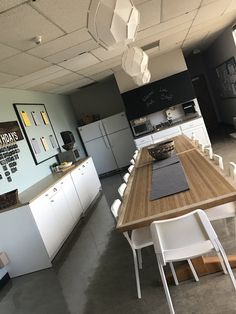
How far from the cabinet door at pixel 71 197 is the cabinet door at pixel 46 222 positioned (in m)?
0.73

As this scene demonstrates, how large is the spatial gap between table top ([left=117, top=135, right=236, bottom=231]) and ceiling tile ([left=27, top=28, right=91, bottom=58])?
2034 mm

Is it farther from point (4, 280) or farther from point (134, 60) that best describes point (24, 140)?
point (134, 60)

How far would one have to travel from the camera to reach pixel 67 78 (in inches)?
263

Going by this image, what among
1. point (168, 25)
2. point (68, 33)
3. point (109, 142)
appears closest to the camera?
point (68, 33)

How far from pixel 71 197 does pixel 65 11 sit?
2926 millimetres

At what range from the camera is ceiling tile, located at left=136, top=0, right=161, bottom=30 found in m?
3.75

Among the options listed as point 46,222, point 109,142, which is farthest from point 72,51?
point 109,142

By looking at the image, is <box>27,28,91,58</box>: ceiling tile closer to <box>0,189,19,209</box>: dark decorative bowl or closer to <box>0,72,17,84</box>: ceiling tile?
<box>0,72,17,84</box>: ceiling tile

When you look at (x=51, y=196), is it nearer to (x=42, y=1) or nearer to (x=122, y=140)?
(x=42, y=1)

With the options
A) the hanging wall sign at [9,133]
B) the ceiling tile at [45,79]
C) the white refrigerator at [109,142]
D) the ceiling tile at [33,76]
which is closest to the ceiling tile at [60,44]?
the ceiling tile at [33,76]

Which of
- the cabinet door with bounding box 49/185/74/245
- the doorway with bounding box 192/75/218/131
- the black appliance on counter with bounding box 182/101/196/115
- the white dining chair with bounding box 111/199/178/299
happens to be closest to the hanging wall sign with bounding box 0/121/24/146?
the cabinet door with bounding box 49/185/74/245

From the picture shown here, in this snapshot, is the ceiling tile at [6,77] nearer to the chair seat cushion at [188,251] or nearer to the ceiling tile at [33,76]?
the ceiling tile at [33,76]

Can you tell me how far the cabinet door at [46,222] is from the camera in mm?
3832

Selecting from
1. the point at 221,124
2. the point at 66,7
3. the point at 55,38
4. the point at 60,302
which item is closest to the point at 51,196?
the point at 60,302
